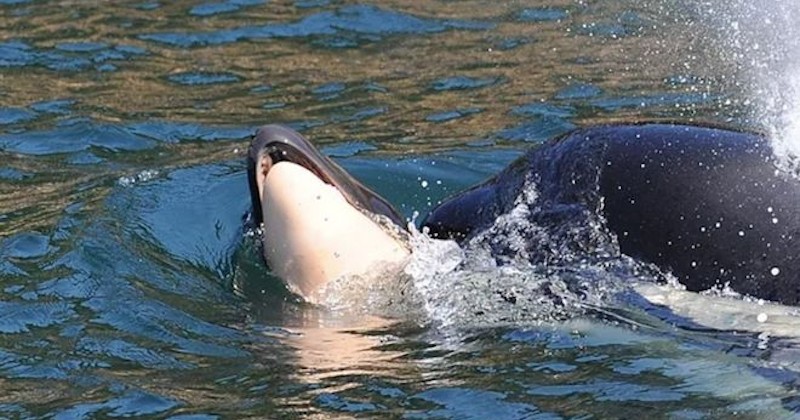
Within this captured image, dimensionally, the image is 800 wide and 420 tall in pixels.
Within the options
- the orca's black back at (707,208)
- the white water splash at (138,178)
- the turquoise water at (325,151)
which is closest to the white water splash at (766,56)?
the turquoise water at (325,151)

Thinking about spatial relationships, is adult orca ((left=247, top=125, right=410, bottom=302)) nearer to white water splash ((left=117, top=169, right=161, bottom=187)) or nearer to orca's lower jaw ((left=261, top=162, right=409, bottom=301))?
orca's lower jaw ((left=261, top=162, right=409, bottom=301))

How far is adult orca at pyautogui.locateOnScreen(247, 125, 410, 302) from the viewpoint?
639cm

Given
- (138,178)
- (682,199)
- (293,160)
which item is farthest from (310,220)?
(138,178)

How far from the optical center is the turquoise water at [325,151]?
Result: 554 cm

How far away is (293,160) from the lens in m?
6.44

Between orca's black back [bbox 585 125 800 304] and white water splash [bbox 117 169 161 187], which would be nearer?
orca's black back [bbox 585 125 800 304]

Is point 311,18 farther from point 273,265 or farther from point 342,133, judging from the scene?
point 273,265

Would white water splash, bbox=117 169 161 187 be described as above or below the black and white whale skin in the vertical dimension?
below

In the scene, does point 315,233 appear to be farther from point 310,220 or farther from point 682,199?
point 682,199

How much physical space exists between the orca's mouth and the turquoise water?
414mm

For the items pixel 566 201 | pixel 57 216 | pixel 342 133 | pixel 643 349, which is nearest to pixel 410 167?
pixel 342 133

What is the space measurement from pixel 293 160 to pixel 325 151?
249 cm

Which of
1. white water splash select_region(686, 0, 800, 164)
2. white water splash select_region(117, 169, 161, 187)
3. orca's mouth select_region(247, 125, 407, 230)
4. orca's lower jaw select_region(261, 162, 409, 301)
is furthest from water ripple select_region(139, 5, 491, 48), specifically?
orca's lower jaw select_region(261, 162, 409, 301)

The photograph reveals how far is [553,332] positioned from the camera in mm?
5938
